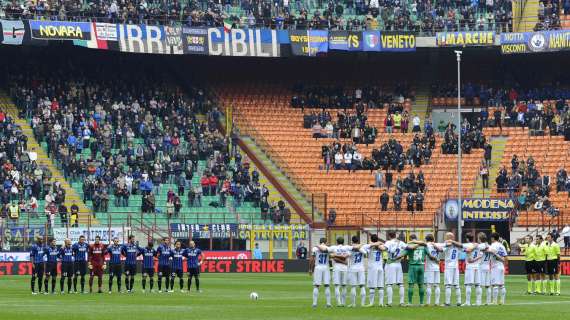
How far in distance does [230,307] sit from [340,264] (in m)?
3.49

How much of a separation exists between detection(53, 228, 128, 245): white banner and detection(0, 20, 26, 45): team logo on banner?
12377mm

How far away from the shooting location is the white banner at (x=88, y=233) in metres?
65.3

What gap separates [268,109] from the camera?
84062 mm

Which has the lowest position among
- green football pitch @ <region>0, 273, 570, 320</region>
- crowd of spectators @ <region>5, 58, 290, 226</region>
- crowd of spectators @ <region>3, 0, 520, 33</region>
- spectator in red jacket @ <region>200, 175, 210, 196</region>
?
green football pitch @ <region>0, 273, 570, 320</region>

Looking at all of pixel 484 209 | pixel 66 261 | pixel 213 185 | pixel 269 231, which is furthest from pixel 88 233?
pixel 484 209

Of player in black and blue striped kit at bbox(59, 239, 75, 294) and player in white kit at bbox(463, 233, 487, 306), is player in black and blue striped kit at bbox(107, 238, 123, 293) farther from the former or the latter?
player in white kit at bbox(463, 233, 487, 306)

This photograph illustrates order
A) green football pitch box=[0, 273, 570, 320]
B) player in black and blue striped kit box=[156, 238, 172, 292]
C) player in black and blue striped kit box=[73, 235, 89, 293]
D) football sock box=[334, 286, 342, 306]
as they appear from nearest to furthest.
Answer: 1. green football pitch box=[0, 273, 570, 320]
2. football sock box=[334, 286, 342, 306]
3. player in black and blue striped kit box=[156, 238, 172, 292]
4. player in black and blue striped kit box=[73, 235, 89, 293]

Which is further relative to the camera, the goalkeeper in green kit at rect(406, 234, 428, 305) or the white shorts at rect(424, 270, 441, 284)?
the white shorts at rect(424, 270, 441, 284)

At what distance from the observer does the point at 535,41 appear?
81.4 meters

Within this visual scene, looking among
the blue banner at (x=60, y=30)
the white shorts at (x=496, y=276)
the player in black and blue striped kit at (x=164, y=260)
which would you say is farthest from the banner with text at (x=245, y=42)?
the white shorts at (x=496, y=276)

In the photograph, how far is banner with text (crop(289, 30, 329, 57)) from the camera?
81.6 m

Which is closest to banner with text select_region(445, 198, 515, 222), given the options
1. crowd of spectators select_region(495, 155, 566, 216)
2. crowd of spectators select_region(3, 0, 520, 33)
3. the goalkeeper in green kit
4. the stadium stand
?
crowd of spectators select_region(495, 155, 566, 216)

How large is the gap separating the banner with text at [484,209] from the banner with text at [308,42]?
569 inches

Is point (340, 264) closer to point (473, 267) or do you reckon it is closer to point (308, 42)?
point (473, 267)
